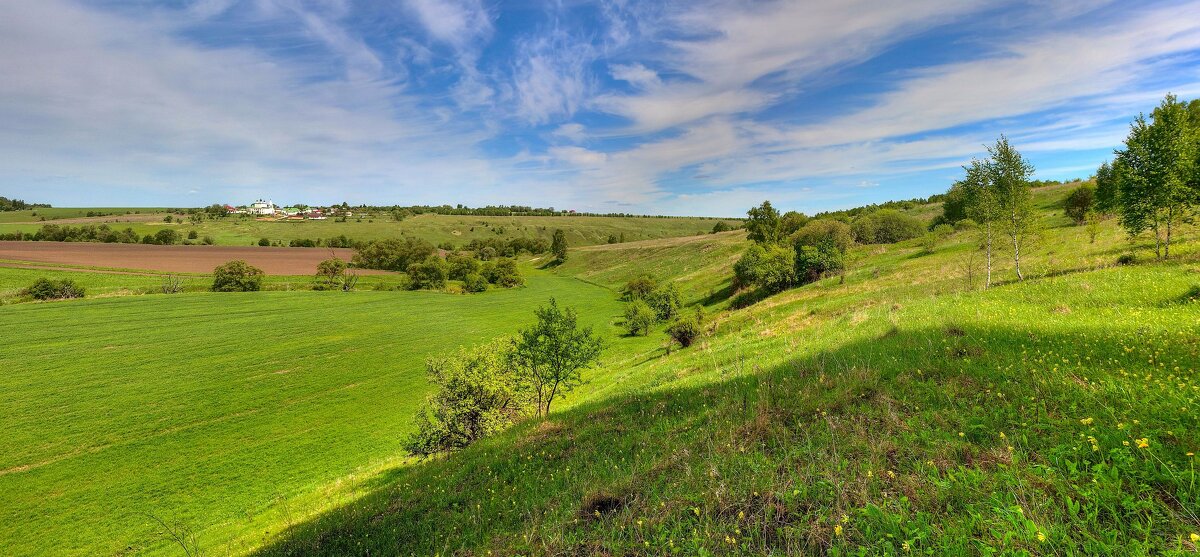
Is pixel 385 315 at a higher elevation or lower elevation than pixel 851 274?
lower

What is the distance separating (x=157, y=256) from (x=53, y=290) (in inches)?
1358

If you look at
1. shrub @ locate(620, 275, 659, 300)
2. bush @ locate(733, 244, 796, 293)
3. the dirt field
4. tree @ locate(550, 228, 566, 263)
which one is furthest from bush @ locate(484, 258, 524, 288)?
bush @ locate(733, 244, 796, 293)

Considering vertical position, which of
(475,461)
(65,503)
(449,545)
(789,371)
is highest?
(789,371)

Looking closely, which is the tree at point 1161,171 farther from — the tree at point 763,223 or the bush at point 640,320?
the tree at point 763,223

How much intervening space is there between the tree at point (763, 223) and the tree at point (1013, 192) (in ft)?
186

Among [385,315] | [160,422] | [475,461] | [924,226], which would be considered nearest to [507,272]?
[385,315]

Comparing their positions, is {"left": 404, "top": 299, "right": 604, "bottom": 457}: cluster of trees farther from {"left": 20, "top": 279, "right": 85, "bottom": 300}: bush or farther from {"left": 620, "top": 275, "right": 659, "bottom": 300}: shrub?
{"left": 20, "top": 279, "right": 85, "bottom": 300}: bush

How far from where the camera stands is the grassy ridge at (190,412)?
70.8 ft

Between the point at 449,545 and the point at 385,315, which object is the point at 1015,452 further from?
the point at 385,315

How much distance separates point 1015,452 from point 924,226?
279ft

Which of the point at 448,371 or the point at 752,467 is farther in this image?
the point at 448,371

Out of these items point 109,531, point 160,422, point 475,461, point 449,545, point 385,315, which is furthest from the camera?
point 385,315

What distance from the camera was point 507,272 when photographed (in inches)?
4990

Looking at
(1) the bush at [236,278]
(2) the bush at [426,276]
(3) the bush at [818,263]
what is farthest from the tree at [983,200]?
(1) the bush at [236,278]
